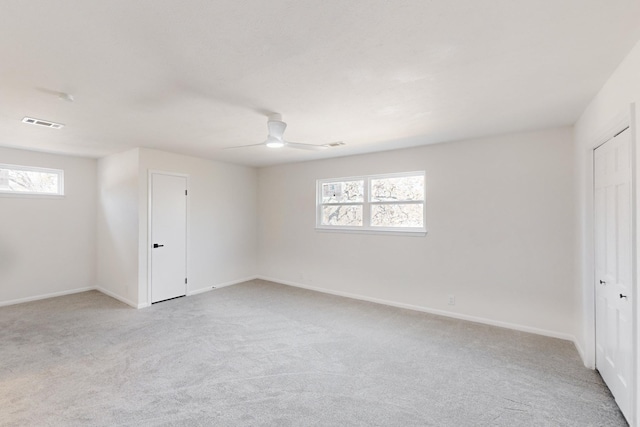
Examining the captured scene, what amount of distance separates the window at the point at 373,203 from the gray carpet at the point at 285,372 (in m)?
1.39

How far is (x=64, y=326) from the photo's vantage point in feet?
12.4

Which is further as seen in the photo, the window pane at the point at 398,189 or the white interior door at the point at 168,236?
the white interior door at the point at 168,236

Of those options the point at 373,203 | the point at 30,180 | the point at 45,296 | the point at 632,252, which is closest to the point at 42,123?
the point at 30,180

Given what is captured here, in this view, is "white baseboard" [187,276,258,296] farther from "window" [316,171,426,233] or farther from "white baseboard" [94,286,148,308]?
"window" [316,171,426,233]

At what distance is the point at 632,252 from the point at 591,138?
48.9 inches

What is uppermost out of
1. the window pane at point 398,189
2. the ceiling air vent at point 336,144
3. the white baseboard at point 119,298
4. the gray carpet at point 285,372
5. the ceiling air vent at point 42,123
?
the ceiling air vent at point 336,144

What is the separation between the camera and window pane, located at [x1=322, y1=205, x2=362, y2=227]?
5.21 meters

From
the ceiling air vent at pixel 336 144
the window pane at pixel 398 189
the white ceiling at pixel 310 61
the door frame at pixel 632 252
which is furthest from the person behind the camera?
the window pane at pixel 398 189

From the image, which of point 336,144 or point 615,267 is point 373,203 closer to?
point 336,144

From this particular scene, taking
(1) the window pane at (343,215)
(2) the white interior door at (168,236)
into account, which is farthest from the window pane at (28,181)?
(1) the window pane at (343,215)

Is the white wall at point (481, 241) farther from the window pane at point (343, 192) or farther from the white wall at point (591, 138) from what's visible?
the white wall at point (591, 138)

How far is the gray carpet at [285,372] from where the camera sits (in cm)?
215

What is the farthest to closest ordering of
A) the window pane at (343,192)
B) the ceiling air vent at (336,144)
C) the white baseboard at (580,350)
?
the window pane at (343,192), the ceiling air vent at (336,144), the white baseboard at (580,350)

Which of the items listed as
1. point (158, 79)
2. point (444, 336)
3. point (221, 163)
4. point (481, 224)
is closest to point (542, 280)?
point (481, 224)
